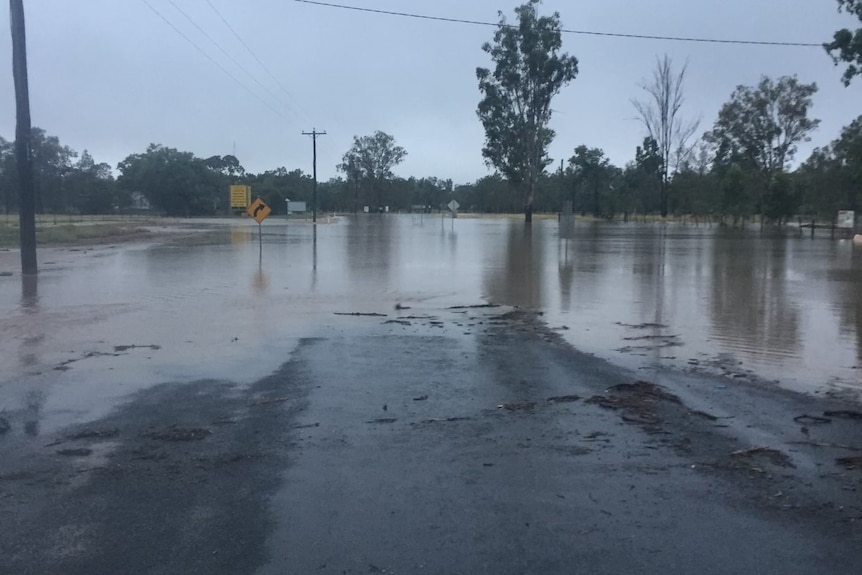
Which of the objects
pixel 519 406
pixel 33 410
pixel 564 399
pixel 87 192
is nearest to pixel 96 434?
pixel 33 410

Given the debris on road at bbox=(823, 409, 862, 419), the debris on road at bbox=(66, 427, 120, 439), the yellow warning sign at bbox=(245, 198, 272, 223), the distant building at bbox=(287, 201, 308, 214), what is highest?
the distant building at bbox=(287, 201, 308, 214)

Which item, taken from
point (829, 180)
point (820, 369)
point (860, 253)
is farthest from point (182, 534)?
point (829, 180)

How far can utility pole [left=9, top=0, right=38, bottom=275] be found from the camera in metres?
20.1

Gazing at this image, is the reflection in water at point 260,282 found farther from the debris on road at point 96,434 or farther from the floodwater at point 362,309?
the debris on road at point 96,434

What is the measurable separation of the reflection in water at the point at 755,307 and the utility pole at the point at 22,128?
16092 mm

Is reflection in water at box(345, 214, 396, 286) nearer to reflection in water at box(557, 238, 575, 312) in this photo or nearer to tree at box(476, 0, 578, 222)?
reflection in water at box(557, 238, 575, 312)

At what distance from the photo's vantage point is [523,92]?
234 feet

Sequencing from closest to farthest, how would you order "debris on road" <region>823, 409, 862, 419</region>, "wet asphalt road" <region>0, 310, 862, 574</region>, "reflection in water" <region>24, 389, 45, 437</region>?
"wet asphalt road" <region>0, 310, 862, 574</region> → "reflection in water" <region>24, 389, 45, 437</region> → "debris on road" <region>823, 409, 862, 419</region>

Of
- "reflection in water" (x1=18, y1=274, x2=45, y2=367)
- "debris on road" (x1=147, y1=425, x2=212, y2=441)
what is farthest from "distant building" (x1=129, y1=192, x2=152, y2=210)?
"debris on road" (x1=147, y1=425, x2=212, y2=441)

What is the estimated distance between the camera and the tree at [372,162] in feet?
488

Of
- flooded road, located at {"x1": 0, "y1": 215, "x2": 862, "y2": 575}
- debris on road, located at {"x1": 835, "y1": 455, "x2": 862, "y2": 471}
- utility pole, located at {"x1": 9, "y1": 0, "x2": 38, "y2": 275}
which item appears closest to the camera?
flooded road, located at {"x1": 0, "y1": 215, "x2": 862, "y2": 575}

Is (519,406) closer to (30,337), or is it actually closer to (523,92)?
(30,337)

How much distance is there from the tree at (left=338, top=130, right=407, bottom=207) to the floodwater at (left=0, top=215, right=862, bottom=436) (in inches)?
4662

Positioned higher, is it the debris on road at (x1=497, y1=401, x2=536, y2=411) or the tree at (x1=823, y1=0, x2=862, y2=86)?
the tree at (x1=823, y1=0, x2=862, y2=86)
